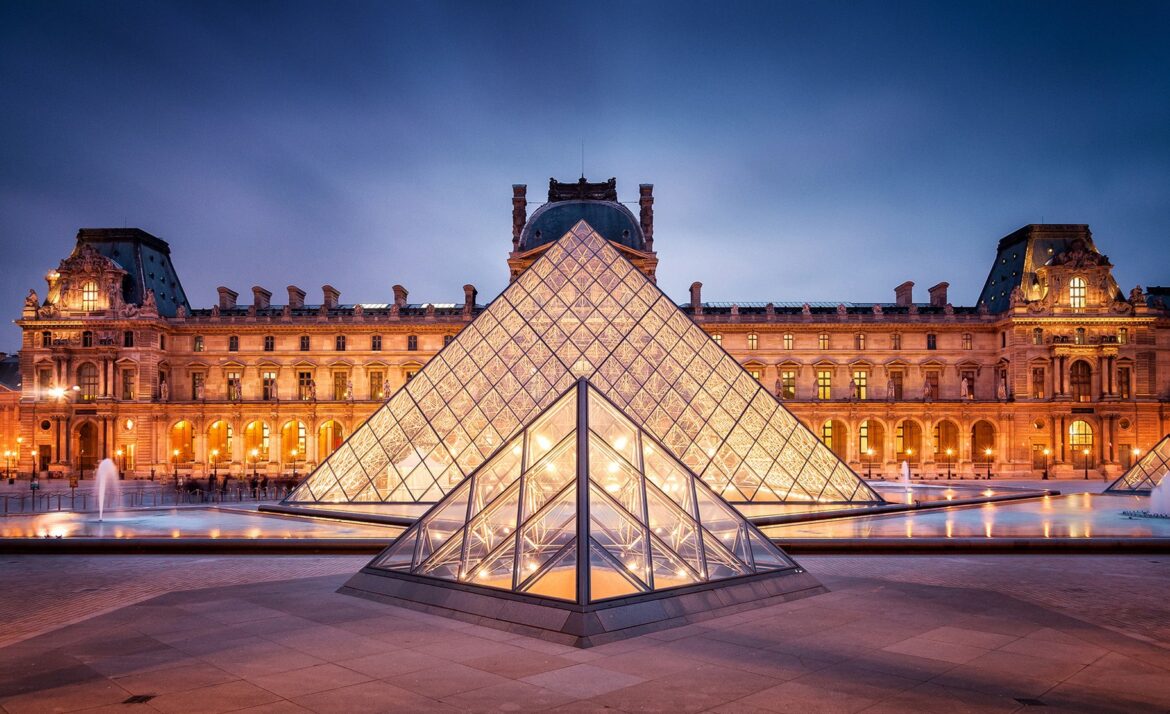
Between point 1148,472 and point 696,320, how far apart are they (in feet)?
76.7

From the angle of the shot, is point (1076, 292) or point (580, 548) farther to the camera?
point (1076, 292)

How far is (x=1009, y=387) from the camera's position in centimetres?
4266

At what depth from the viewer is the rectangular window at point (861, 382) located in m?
44.7

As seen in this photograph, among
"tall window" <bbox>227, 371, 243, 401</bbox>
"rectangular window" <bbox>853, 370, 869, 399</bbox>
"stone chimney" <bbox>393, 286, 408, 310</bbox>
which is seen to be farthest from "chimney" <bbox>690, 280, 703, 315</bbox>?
"tall window" <bbox>227, 371, 243, 401</bbox>

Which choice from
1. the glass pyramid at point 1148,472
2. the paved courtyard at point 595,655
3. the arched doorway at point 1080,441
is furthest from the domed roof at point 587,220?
the paved courtyard at point 595,655

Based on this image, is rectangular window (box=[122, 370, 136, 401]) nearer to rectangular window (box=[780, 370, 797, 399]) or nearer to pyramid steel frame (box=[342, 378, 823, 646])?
rectangular window (box=[780, 370, 797, 399])

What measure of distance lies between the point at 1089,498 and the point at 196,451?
4164 centimetres

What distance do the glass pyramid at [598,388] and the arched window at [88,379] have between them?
2934 centimetres

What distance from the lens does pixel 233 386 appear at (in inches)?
1762

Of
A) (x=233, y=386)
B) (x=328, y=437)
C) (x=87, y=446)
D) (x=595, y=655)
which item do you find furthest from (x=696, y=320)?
(x=595, y=655)

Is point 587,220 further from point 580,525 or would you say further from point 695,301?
point 580,525

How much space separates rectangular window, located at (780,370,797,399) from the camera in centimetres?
4475

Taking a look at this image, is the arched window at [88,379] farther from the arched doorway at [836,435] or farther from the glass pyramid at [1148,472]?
the glass pyramid at [1148,472]

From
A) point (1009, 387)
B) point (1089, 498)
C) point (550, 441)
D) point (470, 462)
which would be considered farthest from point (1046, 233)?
point (550, 441)
